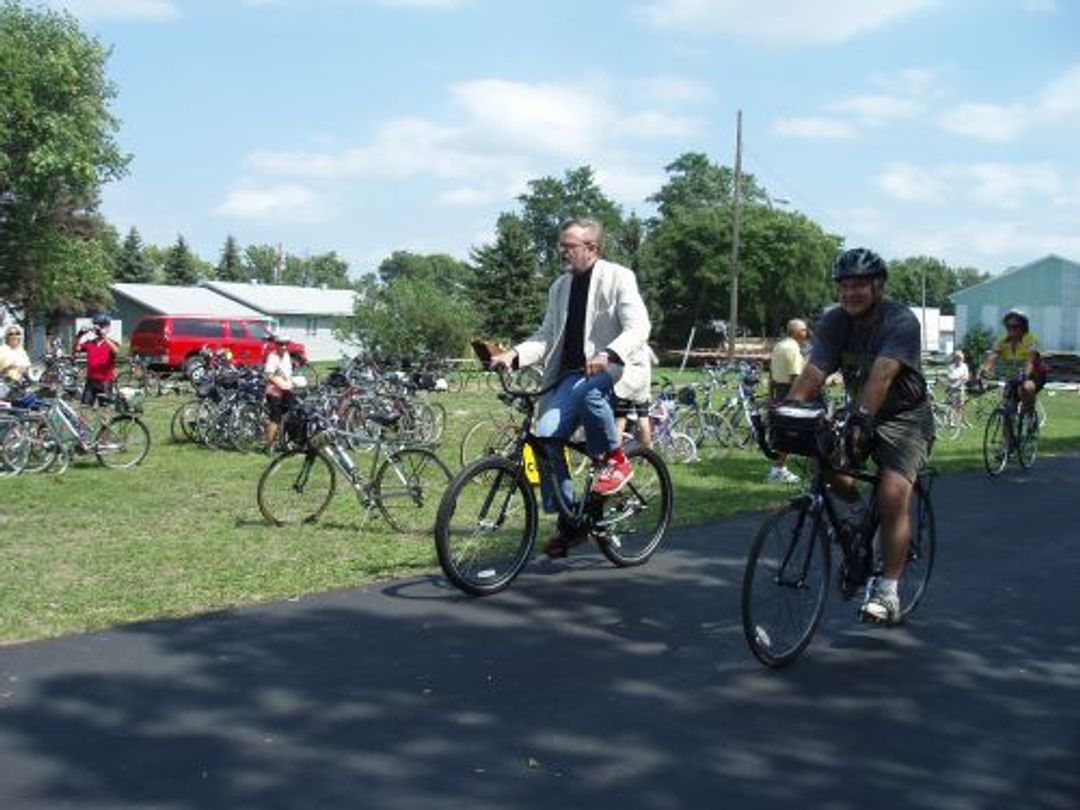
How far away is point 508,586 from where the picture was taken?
6250 millimetres

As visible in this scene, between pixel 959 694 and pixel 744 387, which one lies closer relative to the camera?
pixel 959 694

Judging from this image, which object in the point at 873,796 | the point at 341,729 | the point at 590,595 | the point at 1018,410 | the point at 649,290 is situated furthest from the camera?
the point at 649,290

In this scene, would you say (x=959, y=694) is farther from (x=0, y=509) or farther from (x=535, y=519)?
(x=0, y=509)

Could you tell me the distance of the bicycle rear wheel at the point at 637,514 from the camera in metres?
6.74

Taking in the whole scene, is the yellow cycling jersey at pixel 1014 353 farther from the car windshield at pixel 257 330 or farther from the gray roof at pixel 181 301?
the gray roof at pixel 181 301

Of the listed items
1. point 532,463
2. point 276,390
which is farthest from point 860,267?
point 276,390

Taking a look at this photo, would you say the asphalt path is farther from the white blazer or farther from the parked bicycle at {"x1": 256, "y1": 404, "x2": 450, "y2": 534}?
the parked bicycle at {"x1": 256, "y1": 404, "x2": 450, "y2": 534}

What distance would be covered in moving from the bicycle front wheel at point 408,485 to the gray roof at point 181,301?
55.2 m

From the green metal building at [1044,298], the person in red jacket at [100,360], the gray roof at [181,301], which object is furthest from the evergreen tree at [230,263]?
the person in red jacket at [100,360]

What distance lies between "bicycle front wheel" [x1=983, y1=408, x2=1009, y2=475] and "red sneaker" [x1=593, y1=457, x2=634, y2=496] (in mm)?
6917

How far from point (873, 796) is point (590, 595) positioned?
2.66 m

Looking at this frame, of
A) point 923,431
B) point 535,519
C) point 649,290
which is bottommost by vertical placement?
point 535,519

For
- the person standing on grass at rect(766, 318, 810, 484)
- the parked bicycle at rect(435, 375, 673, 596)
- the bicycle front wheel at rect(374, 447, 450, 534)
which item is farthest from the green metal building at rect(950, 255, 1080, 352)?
the parked bicycle at rect(435, 375, 673, 596)

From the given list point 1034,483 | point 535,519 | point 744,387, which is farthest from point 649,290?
point 535,519
